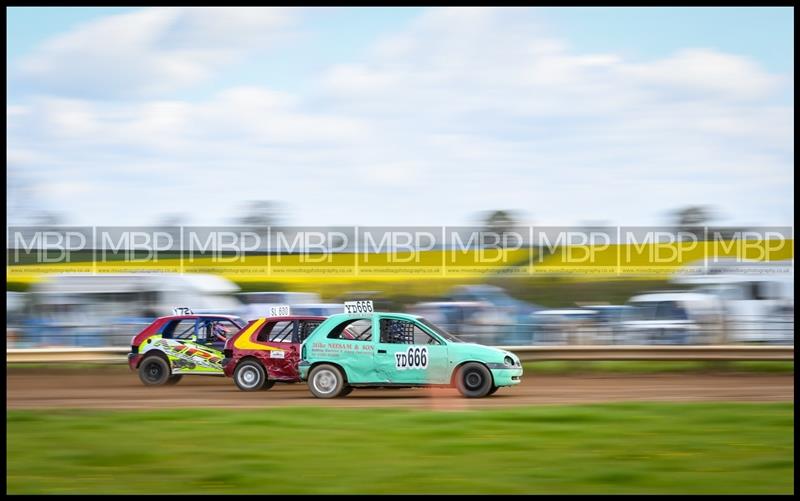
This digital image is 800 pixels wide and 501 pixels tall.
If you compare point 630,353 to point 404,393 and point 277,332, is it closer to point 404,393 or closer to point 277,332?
point 404,393

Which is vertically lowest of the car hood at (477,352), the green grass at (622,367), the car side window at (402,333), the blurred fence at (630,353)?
the green grass at (622,367)

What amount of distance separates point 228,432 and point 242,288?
63.5ft

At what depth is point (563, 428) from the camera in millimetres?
11711

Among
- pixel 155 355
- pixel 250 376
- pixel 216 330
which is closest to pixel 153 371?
pixel 155 355

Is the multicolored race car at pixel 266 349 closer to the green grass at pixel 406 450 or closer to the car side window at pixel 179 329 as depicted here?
the car side window at pixel 179 329

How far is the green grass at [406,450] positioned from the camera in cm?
858

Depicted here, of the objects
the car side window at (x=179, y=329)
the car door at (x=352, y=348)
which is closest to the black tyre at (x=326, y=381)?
the car door at (x=352, y=348)

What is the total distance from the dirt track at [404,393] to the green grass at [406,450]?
1584 millimetres

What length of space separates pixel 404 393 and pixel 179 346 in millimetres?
4314

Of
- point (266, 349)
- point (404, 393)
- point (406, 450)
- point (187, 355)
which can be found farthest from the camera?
point (187, 355)

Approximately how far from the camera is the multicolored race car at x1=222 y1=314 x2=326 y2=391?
1691 centimetres

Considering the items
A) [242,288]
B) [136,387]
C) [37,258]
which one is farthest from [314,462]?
[37,258]

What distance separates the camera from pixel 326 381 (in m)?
15.8

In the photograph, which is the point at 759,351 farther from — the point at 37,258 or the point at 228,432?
the point at 37,258
